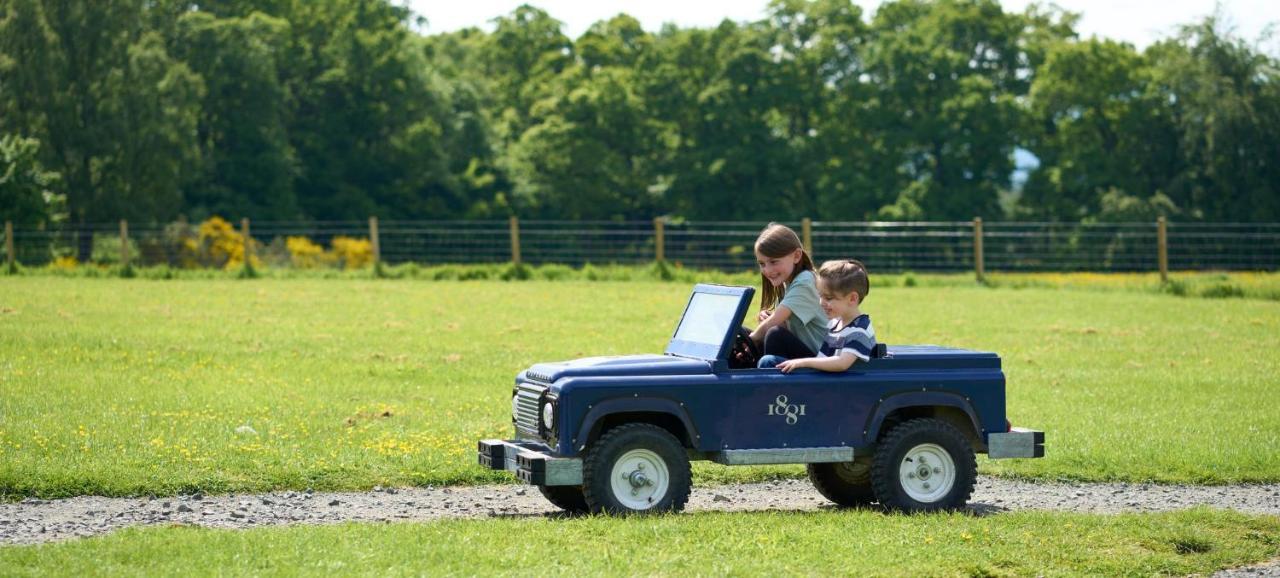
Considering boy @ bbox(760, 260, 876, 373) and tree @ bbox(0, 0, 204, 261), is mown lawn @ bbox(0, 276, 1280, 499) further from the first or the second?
tree @ bbox(0, 0, 204, 261)

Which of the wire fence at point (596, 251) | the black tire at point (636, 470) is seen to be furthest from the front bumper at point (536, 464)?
the wire fence at point (596, 251)

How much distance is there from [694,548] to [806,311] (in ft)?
7.38

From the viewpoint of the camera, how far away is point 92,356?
19.0 meters

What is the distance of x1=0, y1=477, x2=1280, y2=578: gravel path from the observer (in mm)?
10297

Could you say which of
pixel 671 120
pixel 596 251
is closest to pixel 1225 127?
pixel 671 120

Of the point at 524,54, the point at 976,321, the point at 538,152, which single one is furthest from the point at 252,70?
the point at 976,321

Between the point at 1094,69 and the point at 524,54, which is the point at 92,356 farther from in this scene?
the point at 524,54

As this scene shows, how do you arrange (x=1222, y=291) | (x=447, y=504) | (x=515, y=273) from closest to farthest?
(x=447, y=504) → (x=1222, y=291) → (x=515, y=273)

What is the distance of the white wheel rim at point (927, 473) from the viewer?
1058cm

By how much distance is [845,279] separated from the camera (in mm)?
10594

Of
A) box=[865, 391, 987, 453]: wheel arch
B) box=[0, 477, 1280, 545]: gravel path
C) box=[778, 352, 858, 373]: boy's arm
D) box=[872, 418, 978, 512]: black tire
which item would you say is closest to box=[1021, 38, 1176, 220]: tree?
box=[0, 477, 1280, 545]: gravel path

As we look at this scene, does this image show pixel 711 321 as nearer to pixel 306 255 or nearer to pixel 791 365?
pixel 791 365

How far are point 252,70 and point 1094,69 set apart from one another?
39482mm

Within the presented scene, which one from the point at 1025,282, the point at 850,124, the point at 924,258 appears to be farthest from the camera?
the point at 850,124
